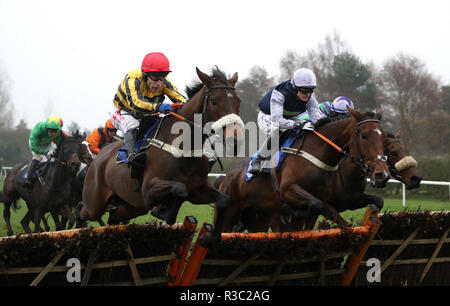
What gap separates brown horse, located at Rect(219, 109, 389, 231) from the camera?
4422 mm

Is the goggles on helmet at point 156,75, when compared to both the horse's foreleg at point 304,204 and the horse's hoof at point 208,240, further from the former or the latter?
the horse's hoof at point 208,240

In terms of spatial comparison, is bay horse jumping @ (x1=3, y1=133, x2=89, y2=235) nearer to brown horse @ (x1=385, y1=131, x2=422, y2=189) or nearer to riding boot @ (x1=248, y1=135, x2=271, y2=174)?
riding boot @ (x1=248, y1=135, x2=271, y2=174)

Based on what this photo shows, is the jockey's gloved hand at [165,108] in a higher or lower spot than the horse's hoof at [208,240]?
higher

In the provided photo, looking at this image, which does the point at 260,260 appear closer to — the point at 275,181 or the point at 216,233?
the point at 216,233

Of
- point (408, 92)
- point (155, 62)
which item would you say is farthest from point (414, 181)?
point (408, 92)

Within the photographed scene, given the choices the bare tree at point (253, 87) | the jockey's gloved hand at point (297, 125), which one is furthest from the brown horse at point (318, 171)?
the bare tree at point (253, 87)

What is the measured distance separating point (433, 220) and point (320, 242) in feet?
4.00

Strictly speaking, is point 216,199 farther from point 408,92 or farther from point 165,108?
point 408,92


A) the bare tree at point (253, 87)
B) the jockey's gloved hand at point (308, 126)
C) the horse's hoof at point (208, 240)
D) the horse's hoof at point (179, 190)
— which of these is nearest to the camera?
the horse's hoof at point (208, 240)

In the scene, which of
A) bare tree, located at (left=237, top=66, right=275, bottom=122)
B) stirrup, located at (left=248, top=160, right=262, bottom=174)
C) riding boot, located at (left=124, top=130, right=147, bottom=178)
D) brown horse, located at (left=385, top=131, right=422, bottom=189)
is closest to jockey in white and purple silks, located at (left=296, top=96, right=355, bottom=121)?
brown horse, located at (left=385, top=131, right=422, bottom=189)

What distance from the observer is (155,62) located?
443 centimetres

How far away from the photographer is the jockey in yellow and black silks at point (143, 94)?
4449mm

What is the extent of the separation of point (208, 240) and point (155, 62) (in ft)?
5.71

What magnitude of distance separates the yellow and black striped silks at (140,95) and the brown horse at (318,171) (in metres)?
1.18
